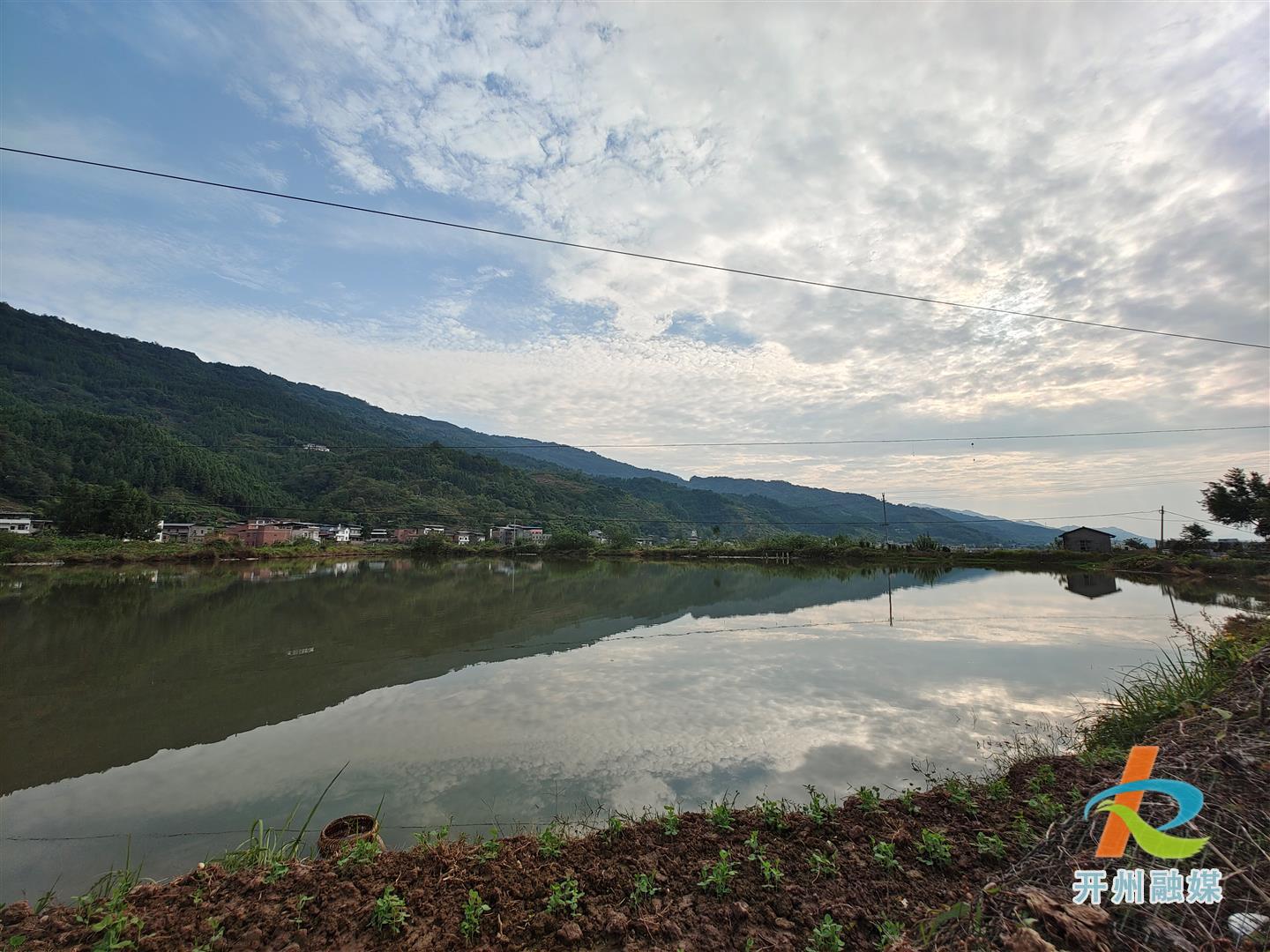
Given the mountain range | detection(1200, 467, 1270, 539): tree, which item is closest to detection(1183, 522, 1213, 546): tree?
detection(1200, 467, 1270, 539): tree

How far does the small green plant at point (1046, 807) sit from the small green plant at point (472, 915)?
318 cm

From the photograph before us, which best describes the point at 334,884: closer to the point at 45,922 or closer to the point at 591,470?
the point at 45,922

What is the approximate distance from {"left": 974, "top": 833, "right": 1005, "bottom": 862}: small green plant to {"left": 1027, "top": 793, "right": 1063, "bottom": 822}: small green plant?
0.43 m

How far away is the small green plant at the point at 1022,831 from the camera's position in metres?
2.93

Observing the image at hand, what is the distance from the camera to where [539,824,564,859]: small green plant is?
3041 mm

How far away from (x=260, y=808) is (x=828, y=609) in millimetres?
14381

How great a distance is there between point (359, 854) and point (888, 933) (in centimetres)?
267

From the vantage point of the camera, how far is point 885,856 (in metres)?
2.86

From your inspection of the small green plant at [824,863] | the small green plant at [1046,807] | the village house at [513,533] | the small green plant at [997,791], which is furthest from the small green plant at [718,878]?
the village house at [513,533]

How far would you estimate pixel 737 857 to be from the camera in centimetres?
294

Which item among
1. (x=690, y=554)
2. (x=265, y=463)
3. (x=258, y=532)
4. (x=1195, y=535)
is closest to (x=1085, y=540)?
(x=1195, y=535)

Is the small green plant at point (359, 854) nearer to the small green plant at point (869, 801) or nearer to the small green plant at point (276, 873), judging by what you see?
the small green plant at point (276, 873)

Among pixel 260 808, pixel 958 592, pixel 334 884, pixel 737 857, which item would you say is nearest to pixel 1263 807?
pixel 737 857

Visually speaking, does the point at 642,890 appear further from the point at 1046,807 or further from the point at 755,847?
the point at 1046,807
